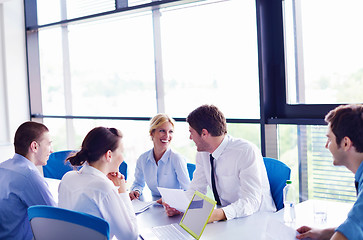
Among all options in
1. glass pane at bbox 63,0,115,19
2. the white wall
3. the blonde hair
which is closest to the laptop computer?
the blonde hair

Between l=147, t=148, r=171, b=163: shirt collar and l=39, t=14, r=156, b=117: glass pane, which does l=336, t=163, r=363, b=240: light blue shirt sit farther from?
l=39, t=14, r=156, b=117: glass pane

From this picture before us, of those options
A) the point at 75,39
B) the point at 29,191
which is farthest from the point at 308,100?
the point at 75,39

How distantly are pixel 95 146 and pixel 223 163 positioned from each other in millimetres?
954

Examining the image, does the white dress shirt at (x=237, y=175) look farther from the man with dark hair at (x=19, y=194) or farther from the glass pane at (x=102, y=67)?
the glass pane at (x=102, y=67)

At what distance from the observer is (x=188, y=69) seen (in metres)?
4.60

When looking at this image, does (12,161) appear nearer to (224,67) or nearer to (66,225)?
(66,225)

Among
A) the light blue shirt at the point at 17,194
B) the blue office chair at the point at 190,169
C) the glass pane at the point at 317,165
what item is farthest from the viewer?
the blue office chair at the point at 190,169

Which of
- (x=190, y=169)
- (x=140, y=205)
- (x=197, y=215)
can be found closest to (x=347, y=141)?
(x=197, y=215)

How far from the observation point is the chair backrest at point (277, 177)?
2.81m

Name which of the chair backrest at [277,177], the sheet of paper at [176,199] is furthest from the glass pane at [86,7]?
the sheet of paper at [176,199]

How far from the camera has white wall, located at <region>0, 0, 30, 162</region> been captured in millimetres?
5691

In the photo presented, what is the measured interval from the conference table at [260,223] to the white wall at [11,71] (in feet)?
12.6

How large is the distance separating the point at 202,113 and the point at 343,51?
1.26 metres

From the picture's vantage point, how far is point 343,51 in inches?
126
